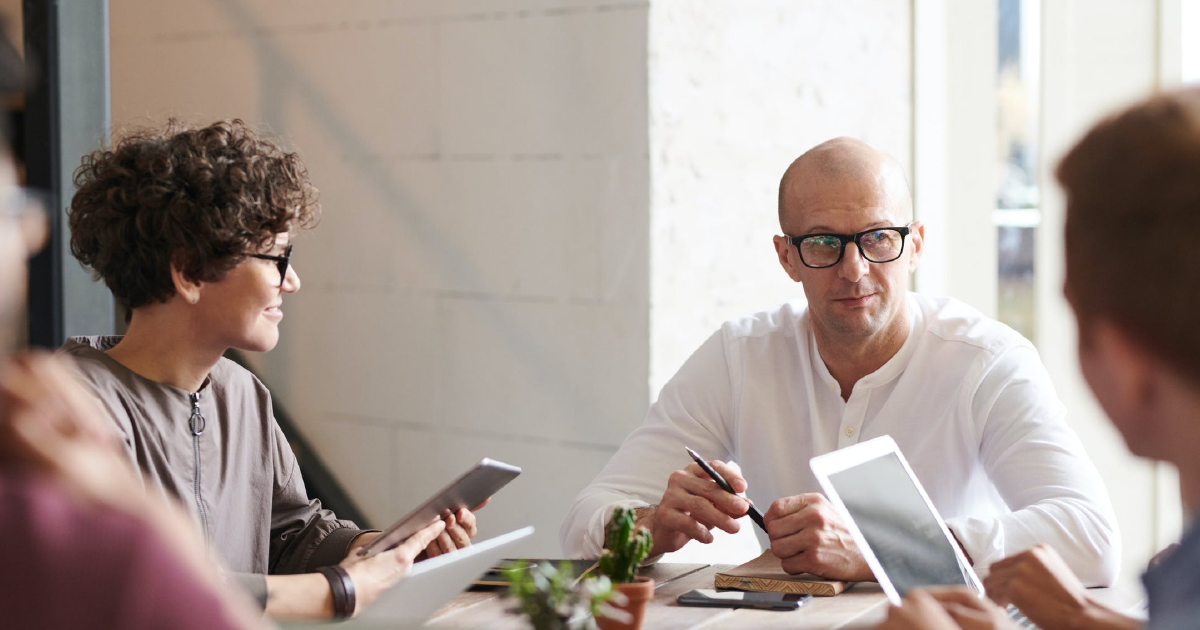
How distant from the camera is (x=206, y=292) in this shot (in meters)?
1.93

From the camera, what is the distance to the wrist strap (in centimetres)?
172

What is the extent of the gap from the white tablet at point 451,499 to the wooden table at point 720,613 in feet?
0.46

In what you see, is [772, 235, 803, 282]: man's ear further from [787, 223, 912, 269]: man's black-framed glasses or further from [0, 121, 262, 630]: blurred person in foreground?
[0, 121, 262, 630]: blurred person in foreground

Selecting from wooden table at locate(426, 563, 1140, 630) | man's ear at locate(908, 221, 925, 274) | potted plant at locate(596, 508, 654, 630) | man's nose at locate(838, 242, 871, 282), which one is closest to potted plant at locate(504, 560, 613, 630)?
potted plant at locate(596, 508, 654, 630)

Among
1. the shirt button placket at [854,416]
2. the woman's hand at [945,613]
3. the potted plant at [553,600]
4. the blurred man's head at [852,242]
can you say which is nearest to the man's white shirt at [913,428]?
the shirt button placket at [854,416]

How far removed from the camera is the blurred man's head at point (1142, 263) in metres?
0.92

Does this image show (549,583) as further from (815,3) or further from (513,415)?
(815,3)

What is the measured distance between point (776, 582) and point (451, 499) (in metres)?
0.51

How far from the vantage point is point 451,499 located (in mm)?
1833

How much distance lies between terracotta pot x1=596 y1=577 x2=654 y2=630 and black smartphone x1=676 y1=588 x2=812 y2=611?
0.27m

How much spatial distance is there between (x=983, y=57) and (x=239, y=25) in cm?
259

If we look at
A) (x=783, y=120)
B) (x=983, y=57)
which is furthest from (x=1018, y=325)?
(x=783, y=120)

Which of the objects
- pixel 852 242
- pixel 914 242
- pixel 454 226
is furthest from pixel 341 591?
pixel 454 226

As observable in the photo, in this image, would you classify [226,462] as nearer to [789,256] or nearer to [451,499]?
[451,499]
